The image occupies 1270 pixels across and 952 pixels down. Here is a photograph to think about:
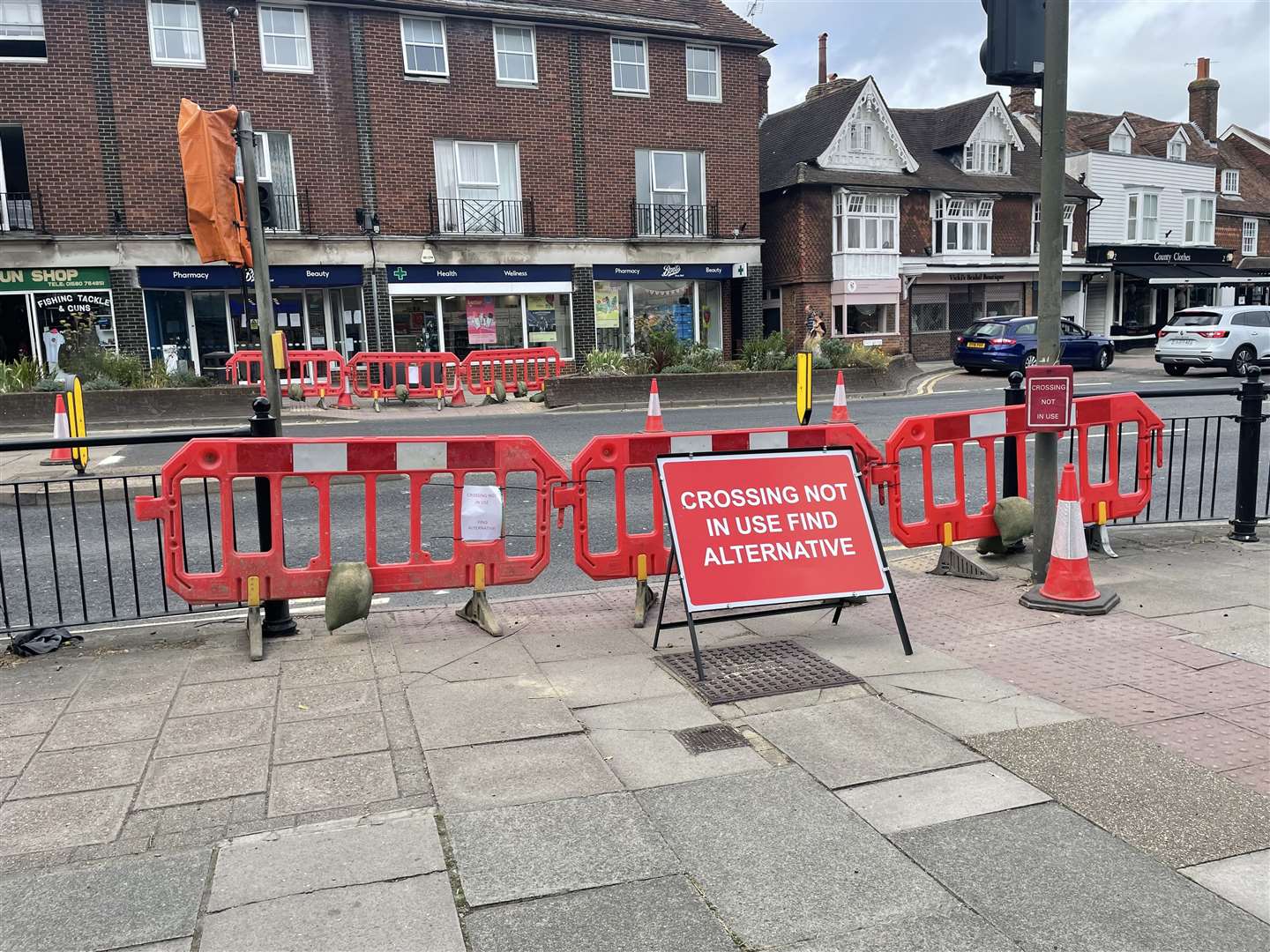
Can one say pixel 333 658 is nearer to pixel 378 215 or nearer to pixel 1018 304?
pixel 378 215

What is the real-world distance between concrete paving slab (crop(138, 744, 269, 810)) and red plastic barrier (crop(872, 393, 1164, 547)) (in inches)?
161

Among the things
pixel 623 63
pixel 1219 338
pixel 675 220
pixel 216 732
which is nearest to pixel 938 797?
pixel 216 732

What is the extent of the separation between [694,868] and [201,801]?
6.03 ft

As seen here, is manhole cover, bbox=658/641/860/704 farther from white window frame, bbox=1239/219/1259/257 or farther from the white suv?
white window frame, bbox=1239/219/1259/257

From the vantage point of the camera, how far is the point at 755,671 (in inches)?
190

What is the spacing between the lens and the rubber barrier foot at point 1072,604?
18.6ft

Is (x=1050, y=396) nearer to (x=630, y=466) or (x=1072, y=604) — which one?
(x=1072, y=604)

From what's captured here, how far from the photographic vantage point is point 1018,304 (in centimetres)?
3697

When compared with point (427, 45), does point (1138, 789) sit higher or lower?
lower

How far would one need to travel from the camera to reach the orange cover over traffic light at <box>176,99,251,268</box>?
679 centimetres

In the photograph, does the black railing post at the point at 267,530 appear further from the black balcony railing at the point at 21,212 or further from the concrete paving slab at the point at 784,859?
the black balcony railing at the point at 21,212

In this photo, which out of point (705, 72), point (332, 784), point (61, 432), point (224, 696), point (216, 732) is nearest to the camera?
point (332, 784)

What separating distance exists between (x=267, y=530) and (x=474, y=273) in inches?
845

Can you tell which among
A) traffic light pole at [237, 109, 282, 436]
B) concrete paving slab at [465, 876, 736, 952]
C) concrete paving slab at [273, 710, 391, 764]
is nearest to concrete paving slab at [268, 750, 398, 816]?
concrete paving slab at [273, 710, 391, 764]
